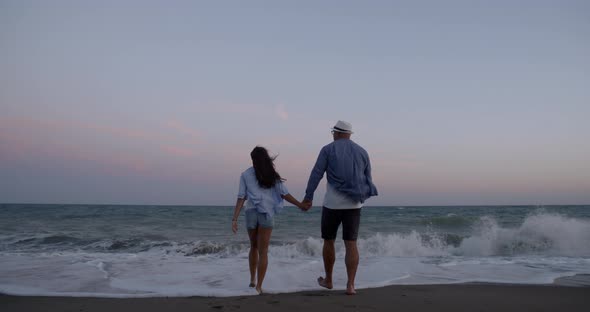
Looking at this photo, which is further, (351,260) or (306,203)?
(306,203)

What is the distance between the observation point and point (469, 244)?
1065 cm

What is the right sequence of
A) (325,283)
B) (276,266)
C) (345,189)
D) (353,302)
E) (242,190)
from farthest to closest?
1. (276,266)
2. (325,283)
3. (242,190)
4. (345,189)
5. (353,302)

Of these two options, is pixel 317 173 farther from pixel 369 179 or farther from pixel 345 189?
pixel 369 179

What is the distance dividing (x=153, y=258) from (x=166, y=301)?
4.08 metres

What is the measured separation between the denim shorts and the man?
441 mm

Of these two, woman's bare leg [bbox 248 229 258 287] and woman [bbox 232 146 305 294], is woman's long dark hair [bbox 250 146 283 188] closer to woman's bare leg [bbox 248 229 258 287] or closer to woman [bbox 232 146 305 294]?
woman [bbox 232 146 305 294]

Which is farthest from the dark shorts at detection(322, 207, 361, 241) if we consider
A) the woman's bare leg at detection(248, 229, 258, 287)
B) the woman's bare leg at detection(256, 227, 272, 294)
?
the woman's bare leg at detection(248, 229, 258, 287)

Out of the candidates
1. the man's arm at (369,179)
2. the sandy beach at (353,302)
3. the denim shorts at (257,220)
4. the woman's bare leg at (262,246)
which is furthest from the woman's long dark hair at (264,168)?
the sandy beach at (353,302)

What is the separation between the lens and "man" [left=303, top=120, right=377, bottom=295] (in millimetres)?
4496

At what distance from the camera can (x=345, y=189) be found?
4465mm

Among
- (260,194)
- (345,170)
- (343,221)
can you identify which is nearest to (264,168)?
(260,194)

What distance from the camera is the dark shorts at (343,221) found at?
4520 mm

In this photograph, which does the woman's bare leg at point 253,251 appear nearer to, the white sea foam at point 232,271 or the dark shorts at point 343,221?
the white sea foam at point 232,271

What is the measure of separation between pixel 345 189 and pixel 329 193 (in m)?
0.21
